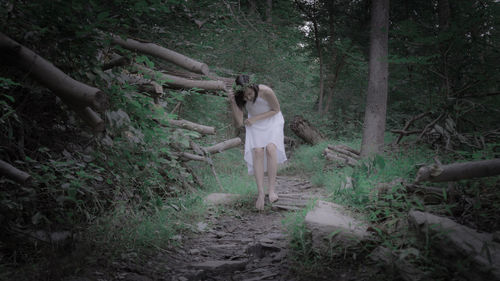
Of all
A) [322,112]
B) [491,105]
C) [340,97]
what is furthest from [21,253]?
[340,97]

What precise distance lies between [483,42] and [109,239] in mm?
5208

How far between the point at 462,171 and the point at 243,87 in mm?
3071

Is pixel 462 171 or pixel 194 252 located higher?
pixel 462 171

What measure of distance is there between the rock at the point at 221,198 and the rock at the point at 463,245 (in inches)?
116

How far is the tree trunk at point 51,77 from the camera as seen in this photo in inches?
76.0

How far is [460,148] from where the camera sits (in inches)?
150

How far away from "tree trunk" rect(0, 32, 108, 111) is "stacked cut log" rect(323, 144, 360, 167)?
20.5 ft

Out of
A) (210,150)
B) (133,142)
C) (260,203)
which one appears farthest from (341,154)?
(133,142)

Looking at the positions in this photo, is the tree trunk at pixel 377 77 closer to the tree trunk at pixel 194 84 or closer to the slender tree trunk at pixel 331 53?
the tree trunk at pixel 194 84

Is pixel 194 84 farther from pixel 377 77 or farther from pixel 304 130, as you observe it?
pixel 304 130

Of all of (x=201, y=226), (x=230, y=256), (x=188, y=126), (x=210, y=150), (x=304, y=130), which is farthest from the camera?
(x=304, y=130)

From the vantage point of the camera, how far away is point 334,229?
2.62 m

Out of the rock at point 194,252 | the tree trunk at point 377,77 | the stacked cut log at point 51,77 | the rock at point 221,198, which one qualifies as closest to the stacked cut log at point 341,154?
the tree trunk at point 377,77

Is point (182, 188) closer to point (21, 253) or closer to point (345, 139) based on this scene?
point (21, 253)
